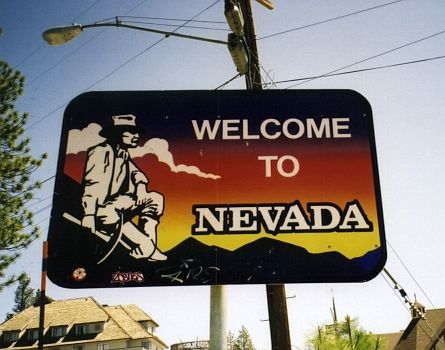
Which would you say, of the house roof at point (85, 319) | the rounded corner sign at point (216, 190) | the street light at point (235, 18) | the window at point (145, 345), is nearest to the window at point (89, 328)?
the house roof at point (85, 319)

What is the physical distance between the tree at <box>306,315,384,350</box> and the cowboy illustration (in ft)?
109

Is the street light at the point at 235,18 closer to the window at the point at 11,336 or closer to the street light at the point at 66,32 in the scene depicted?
the street light at the point at 66,32

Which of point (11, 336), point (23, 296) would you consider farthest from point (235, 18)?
point (23, 296)

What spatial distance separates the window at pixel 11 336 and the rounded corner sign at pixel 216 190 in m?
51.7

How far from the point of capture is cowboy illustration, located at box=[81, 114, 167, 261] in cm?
214

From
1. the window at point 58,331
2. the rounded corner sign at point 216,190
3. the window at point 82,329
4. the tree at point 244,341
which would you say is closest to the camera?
the rounded corner sign at point 216,190

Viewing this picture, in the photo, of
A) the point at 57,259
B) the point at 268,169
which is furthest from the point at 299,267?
the point at 57,259

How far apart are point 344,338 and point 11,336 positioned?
37.2 meters

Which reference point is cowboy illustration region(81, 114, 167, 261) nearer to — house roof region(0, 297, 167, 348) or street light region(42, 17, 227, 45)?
street light region(42, 17, 227, 45)

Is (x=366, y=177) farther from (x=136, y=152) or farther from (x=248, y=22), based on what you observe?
(x=248, y=22)

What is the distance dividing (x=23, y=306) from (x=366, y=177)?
103m

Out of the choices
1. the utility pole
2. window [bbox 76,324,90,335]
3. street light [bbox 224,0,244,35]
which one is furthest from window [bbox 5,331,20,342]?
street light [bbox 224,0,244,35]

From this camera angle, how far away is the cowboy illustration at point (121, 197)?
2141 mm

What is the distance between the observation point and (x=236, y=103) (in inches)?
95.1
